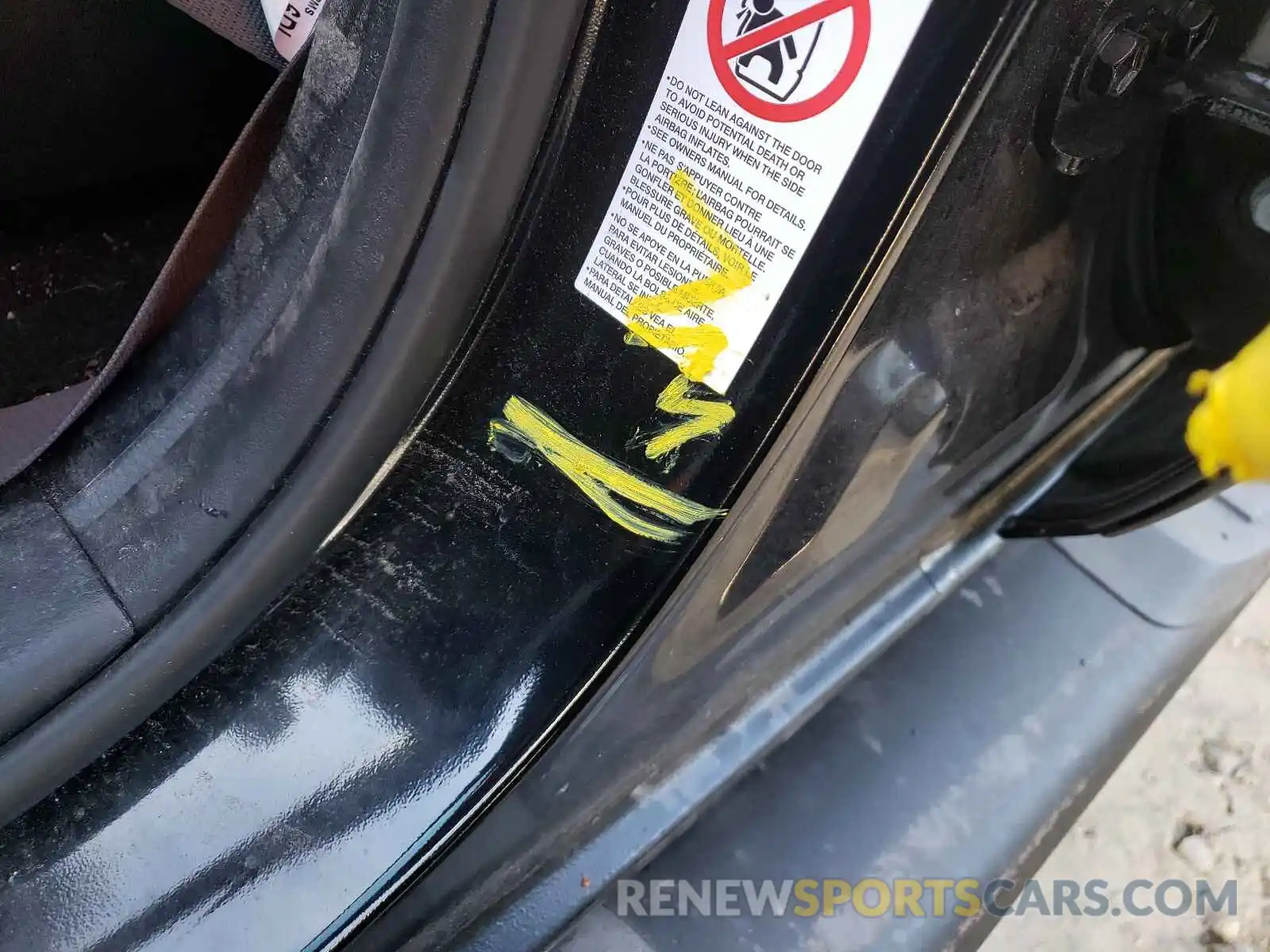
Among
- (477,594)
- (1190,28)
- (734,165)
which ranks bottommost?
(477,594)

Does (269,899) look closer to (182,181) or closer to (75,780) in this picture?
(75,780)

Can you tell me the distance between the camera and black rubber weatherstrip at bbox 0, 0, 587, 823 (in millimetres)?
408

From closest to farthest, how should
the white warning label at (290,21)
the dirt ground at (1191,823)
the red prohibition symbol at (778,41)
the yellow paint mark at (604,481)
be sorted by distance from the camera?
the red prohibition symbol at (778,41), the yellow paint mark at (604,481), the white warning label at (290,21), the dirt ground at (1191,823)

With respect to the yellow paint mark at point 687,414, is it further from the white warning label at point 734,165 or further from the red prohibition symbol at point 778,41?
the red prohibition symbol at point 778,41

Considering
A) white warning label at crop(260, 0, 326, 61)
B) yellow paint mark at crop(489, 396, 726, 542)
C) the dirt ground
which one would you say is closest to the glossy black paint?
yellow paint mark at crop(489, 396, 726, 542)

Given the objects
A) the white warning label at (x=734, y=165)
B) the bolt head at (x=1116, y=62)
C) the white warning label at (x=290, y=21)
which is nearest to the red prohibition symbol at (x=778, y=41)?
the white warning label at (x=734, y=165)

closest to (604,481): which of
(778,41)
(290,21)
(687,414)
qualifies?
(687,414)

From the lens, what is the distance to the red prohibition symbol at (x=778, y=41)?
12.9 inches

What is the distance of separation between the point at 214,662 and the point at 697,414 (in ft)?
0.86

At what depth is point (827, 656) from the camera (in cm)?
61

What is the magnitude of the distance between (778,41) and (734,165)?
0.15ft

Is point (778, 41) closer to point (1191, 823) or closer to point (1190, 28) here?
point (1190, 28)

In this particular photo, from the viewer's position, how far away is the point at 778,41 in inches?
13.5

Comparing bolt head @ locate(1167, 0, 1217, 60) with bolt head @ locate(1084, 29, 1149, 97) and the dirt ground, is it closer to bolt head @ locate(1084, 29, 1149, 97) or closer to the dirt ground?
bolt head @ locate(1084, 29, 1149, 97)
